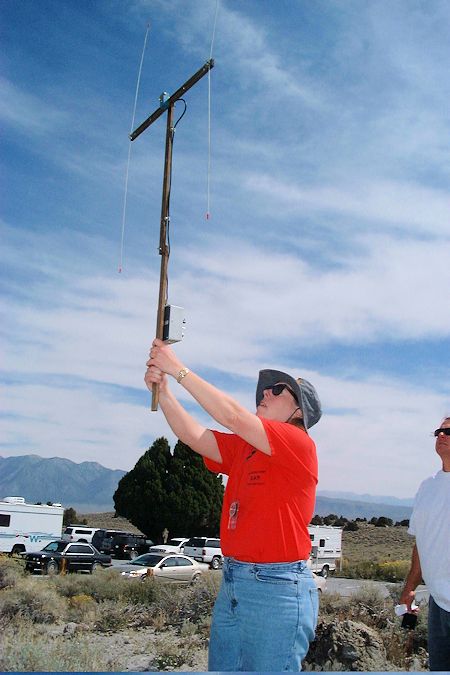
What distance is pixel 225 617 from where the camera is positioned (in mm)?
3092

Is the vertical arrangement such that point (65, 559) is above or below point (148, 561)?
below

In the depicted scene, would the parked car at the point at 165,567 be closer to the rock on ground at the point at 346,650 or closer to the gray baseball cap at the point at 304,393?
the rock on ground at the point at 346,650

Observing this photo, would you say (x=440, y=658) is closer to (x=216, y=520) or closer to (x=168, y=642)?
(x=168, y=642)

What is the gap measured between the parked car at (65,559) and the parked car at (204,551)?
4.94 m

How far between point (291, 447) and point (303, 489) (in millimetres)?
192

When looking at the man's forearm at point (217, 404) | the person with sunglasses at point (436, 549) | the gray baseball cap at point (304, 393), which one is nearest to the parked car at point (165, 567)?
the person with sunglasses at point (436, 549)

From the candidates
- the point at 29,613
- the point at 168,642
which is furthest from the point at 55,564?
the point at 168,642

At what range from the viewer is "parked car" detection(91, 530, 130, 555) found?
32.4 meters

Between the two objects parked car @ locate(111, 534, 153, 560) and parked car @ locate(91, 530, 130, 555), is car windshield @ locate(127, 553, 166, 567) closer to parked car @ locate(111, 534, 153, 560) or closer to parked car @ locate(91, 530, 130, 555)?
parked car @ locate(111, 534, 153, 560)

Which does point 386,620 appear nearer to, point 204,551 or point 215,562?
point 204,551

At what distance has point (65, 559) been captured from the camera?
2405 centimetres

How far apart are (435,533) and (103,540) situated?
3044 centimetres

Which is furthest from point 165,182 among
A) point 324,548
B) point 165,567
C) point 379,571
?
point 324,548

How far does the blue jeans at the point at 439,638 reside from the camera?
409 centimetres
